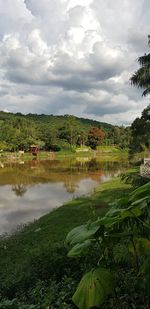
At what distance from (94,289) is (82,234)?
310 mm

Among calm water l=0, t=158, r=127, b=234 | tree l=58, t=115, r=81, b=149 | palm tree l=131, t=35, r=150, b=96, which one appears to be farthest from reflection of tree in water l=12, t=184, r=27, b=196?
tree l=58, t=115, r=81, b=149

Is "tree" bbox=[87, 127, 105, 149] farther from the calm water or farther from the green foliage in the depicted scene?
the green foliage

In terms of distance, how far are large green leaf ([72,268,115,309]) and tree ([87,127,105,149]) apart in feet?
367

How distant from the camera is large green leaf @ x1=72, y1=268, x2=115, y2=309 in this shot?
1.85 metres

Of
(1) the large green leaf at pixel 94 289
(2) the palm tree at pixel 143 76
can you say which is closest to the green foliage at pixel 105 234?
(1) the large green leaf at pixel 94 289

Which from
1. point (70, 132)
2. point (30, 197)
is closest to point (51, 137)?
point (70, 132)

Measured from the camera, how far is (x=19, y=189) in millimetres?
30359

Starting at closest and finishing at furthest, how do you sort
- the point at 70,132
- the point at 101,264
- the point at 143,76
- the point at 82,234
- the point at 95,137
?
the point at 82,234
the point at 101,264
the point at 143,76
the point at 70,132
the point at 95,137

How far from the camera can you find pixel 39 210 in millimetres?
20375

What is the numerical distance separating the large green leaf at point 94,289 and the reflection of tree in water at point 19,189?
85.4ft

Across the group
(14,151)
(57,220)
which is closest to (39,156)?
(14,151)

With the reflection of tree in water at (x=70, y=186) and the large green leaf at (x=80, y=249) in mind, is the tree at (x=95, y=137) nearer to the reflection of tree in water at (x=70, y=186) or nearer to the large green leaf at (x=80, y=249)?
the reflection of tree in water at (x=70, y=186)

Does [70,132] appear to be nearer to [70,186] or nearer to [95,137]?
[95,137]

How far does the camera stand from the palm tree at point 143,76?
82.9 feet
